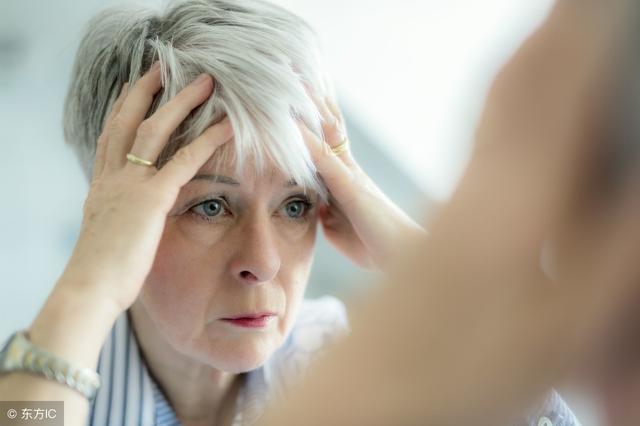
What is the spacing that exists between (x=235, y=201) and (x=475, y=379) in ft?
2.69

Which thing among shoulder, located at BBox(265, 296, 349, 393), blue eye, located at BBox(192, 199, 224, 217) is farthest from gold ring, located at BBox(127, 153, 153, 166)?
shoulder, located at BBox(265, 296, 349, 393)

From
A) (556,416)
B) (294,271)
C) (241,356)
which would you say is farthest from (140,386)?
(556,416)

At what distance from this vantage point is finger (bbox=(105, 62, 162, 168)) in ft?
3.34

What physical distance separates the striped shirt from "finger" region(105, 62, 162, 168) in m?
0.36

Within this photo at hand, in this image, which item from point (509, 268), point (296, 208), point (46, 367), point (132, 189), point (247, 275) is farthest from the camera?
point (296, 208)

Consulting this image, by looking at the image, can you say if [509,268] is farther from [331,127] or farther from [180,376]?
[180,376]

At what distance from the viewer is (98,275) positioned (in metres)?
0.89

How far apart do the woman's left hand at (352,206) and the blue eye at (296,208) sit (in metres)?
0.05

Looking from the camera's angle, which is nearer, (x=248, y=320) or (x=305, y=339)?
(x=248, y=320)

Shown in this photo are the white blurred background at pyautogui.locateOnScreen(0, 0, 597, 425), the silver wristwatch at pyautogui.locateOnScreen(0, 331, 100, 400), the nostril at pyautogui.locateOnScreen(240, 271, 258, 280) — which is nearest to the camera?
the silver wristwatch at pyautogui.locateOnScreen(0, 331, 100, 400)

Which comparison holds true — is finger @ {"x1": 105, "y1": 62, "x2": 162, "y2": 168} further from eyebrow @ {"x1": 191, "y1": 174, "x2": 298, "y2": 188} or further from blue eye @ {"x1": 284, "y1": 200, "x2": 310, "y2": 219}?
blue eye @ {"x1": 284, "y1": 200, "x2": 310, "y2": 219}

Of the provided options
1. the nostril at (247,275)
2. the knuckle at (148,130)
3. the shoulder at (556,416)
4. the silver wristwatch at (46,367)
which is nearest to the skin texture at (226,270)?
the nostril at (247,275)

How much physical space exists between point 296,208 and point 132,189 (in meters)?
0.30

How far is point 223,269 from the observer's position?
1.08 m
